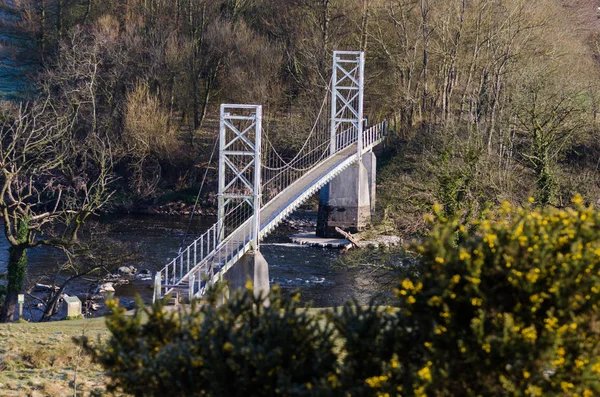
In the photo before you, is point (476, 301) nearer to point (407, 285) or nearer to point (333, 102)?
point (407, 285)

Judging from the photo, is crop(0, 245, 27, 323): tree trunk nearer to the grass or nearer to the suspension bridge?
the suspension bridge

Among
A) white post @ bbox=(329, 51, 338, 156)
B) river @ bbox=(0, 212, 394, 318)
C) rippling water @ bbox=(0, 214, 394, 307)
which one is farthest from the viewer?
white post @ bbox=(329, 51, 338, 156)

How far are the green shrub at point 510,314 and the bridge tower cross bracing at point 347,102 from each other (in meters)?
35.7

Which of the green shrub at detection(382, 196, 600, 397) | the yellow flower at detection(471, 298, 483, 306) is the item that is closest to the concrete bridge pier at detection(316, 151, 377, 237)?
the green shrub at detection(382, 196, 600, 397)

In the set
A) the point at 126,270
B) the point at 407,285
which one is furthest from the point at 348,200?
the point at 407,285

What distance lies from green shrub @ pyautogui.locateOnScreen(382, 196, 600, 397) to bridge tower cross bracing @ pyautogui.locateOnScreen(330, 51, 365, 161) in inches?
1405

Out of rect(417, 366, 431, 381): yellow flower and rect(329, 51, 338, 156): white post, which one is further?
rect(329, 51, 338, 156): white post

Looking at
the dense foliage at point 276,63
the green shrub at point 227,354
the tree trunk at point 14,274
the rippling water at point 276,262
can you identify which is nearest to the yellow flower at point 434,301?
the green shrub at point 227,354

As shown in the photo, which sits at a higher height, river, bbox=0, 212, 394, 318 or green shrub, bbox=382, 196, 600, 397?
green shrub, bbox=382, 196, 600, 397

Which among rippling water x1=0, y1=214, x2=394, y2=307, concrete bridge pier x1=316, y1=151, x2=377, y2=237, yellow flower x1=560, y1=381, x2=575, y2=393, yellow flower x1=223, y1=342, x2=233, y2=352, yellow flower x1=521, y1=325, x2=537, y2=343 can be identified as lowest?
rippling water x1=0, y1=214, x2=394, y2=307

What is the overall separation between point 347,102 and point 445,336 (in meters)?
38.8

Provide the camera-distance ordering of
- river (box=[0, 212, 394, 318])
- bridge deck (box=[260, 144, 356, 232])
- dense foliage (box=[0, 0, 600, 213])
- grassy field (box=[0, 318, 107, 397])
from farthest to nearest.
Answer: dense foliage (box=[0, 0, 600, 213]) < bridge deck (box=[260, 144, 356, 232]) < river (box=[0, 212, 394, 318]) < grassy field (box=[0, 318, 107, 397])

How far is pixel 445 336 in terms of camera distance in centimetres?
702

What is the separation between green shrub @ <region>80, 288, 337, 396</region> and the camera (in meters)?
7.13
